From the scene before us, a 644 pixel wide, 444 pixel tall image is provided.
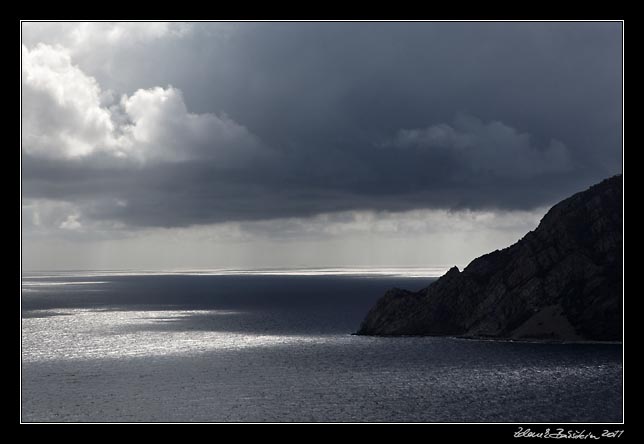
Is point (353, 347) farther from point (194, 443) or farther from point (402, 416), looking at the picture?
point (194, 443)

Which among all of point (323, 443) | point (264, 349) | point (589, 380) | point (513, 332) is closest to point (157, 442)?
point (323, 443)

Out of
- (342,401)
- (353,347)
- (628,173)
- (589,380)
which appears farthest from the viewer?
(353,347)

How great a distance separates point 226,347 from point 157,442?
127521 millimetres

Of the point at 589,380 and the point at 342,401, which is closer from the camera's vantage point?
the point at 342,401

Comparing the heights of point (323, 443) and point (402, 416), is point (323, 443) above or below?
above

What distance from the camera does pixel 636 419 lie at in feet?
218

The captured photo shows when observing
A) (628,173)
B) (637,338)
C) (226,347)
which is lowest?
(226,347)

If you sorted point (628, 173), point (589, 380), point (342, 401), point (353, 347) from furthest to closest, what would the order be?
1. point (353, 347)
2. point (589, 380)
3. point (342, 401)
4. point (628, 173)

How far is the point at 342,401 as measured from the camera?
389 feet

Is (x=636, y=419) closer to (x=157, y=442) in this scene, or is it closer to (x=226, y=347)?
(x=157, y=442)

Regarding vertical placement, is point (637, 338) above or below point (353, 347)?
above

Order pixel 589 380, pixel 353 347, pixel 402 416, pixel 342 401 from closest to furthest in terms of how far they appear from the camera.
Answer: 1. pixel 402 416
2. pixel 342 401
3. pixel 589 380
4. pixel 353 347

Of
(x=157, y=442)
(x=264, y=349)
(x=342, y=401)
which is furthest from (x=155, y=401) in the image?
(x=264, y=349)

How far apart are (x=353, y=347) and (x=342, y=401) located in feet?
231
